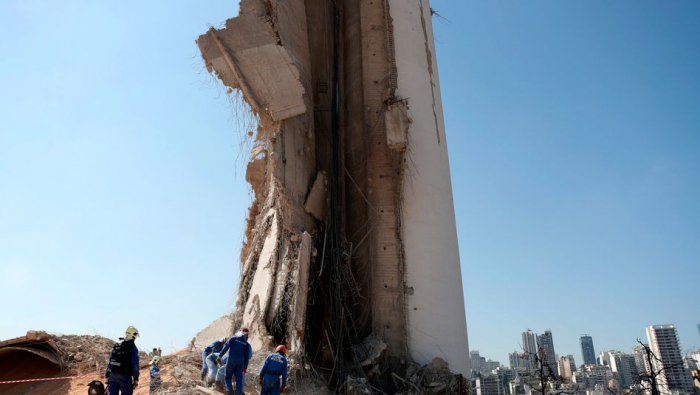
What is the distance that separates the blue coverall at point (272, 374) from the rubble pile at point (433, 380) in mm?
4092

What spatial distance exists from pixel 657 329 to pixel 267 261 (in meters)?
39.8

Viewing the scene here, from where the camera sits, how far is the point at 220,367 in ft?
26.5

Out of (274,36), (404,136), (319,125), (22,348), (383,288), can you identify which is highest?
(274,36)

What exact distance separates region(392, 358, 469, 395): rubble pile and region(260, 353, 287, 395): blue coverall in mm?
4092

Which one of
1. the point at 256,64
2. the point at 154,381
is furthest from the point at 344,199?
the point at 154,381

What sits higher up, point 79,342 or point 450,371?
point 79,342

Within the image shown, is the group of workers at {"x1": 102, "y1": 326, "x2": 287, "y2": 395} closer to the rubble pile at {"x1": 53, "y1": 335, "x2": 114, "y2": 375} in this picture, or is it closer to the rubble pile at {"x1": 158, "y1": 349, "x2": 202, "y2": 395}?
the rubble pile at {"x1": 158, "y1": 349, "x2": 202, "y2": 395}

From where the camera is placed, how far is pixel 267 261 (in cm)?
1198

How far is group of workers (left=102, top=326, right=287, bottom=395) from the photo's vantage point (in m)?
6.90

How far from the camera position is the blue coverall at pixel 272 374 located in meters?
7.41

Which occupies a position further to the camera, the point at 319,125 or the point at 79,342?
the point at 319,125

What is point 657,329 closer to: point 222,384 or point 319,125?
point 319,125

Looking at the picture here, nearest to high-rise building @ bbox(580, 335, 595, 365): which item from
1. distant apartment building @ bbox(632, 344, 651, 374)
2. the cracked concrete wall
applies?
distant apartment building @ bbox(632, 344, 651, 374)

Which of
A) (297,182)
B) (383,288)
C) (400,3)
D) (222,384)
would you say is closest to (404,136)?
(297,182)
